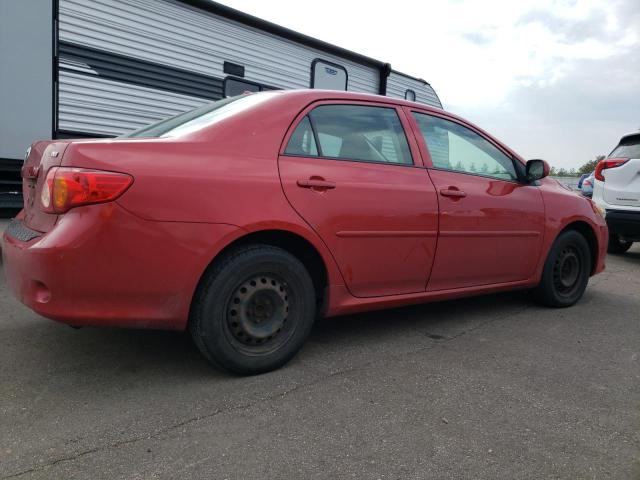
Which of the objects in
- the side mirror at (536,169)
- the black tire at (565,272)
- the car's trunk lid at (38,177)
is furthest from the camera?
the black tire at (565,272)

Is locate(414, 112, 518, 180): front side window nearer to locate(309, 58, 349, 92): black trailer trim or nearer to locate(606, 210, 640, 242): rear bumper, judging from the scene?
locate(309, 58, 349, 92): black trailer trim

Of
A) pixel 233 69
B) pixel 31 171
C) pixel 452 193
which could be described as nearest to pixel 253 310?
pixel 31 171

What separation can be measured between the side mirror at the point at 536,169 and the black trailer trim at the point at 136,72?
3.72 meters

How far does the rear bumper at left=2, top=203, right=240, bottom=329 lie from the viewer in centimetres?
215

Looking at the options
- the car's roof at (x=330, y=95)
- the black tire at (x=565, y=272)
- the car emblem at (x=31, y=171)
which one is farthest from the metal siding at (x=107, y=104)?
the black tire at (x=565, y=272)

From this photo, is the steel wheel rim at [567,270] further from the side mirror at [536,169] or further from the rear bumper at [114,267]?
the rear bumper at [114,267]

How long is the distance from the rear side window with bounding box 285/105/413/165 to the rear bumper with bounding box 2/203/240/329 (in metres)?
0.75

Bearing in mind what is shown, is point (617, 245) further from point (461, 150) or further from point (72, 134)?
point (72, 134)

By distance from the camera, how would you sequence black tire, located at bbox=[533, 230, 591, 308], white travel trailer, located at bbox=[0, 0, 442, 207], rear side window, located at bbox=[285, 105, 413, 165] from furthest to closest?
white travel trailer, located at bbox=[0, 0, 442, 207] → black tire, located at bbox=[533, 230, 591, 308] → rear side window, located at bbox=[285, 105, 413, 165]

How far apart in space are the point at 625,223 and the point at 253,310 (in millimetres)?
5749

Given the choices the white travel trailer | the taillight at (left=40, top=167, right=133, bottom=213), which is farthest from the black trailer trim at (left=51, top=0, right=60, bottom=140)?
the taillight at (left=40, top=167, right=133, bottom=213)

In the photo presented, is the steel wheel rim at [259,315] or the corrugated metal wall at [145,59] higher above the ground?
the corrugated metal wall at [145,59]

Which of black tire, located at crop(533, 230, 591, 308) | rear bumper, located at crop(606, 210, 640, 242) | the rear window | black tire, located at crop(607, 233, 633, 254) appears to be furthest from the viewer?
black tire, located at crop(607, 233, 633, 254)

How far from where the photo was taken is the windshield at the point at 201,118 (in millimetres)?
2674
